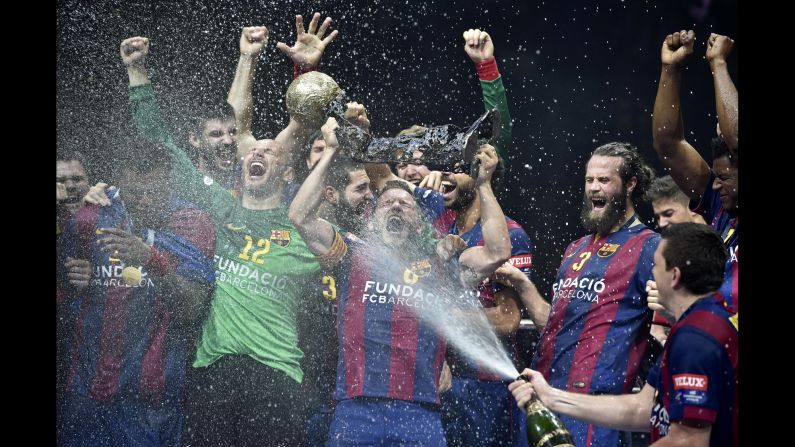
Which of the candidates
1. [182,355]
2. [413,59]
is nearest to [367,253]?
[182,355]

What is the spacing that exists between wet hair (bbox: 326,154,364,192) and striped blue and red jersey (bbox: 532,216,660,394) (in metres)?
1.05

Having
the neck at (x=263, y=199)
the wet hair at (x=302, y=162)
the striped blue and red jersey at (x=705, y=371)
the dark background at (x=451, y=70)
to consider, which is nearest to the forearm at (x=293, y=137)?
the wet hair at (x=302, y=162)

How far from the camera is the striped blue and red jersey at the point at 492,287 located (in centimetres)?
379

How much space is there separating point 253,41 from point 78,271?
141 cm

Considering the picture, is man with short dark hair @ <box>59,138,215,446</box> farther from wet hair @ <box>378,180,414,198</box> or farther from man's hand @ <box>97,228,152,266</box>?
wet hair @ <box>378,180,414,198</box>

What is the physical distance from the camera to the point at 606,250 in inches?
135

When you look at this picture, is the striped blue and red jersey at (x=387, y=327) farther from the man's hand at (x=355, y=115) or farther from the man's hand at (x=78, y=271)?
the man's hand at (x=78, y=271)

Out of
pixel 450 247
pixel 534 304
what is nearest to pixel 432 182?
pixel 450 247

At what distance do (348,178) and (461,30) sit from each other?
1.22 m

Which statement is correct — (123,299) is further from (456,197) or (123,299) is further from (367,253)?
(456,197)

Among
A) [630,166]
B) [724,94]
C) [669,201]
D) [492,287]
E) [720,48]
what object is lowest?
[492,287]

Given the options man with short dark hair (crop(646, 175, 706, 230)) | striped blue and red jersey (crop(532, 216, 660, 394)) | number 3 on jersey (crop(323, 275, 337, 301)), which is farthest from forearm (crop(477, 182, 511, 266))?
number 3 on jersey (crop(323, 275, 337, 301))

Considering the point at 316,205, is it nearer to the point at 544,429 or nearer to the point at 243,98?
the point at 243,98

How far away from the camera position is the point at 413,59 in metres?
4.95
